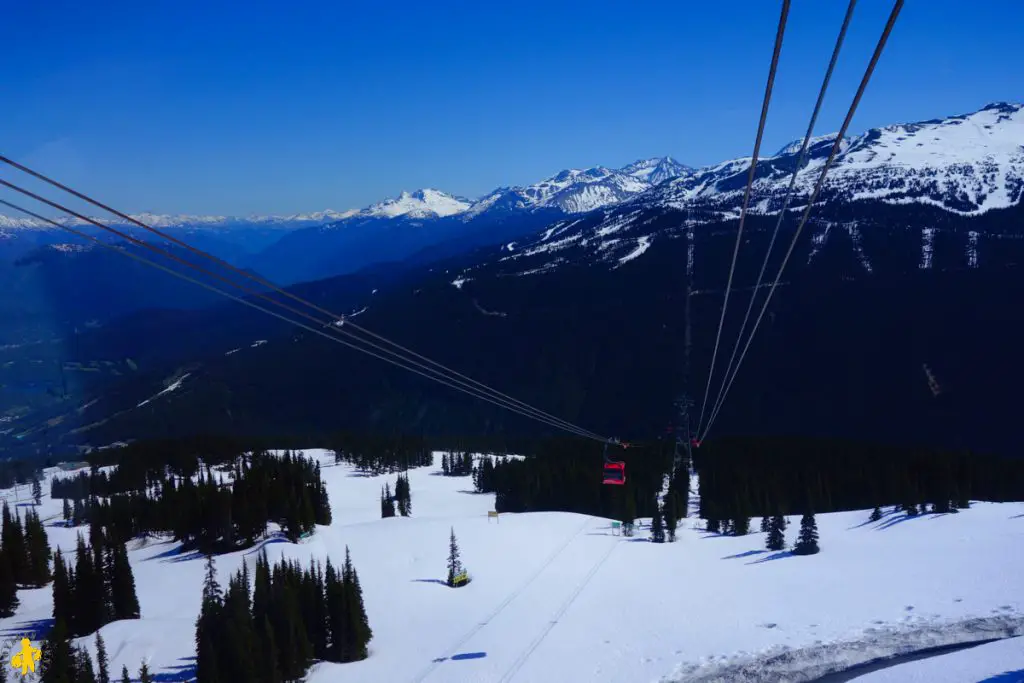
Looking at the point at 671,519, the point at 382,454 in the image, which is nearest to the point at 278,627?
the point at 671,519

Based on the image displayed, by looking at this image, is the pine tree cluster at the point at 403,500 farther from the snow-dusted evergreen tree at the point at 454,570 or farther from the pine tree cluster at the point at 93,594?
the pine tree cluster at the point at 93,594

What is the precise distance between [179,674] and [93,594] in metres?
15.1

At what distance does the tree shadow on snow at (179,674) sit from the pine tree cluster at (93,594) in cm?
1237

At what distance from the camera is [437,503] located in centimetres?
9431

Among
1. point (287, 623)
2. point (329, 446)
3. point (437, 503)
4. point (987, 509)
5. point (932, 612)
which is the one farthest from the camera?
point (329, 446)

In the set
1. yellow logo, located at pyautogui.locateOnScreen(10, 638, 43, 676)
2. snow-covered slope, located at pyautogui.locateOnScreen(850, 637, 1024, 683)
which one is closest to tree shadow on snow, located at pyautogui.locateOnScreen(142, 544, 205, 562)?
yellow logo, located at pyautogui.locateOnScreen(10, 638, 43, 676)

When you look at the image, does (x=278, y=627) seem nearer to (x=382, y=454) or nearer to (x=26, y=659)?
(x=26, y=659)

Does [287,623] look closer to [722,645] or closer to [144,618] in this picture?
[144,618]

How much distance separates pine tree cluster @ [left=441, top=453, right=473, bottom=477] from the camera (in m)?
122

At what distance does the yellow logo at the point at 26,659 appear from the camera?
37.9 metres

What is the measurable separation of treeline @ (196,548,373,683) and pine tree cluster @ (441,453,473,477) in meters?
75.9

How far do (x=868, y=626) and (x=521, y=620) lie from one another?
66.1ft

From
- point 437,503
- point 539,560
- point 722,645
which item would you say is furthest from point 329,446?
point 722,645

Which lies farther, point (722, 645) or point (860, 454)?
point (860, 454)
